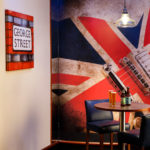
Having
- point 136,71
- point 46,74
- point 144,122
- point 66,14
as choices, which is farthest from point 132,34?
point 144,122

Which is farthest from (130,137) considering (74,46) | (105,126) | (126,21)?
(74,46)

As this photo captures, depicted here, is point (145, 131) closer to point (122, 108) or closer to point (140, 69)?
point (122, 108)

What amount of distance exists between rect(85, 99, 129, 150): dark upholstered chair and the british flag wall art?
1.13 meters

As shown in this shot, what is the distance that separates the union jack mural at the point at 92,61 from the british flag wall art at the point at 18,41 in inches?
41.6

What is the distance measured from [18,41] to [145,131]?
2.05 metres

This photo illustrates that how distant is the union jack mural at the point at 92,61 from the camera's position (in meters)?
5.94

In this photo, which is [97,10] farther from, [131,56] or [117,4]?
[131,56]

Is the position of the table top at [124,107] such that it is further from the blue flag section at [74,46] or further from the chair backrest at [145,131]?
the blue flag section at [74,46]

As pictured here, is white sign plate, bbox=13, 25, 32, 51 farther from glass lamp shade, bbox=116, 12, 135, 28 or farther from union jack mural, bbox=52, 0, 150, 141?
glass lamp shade, bbox=116, 12, 135, 28

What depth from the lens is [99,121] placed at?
5383 millimetres

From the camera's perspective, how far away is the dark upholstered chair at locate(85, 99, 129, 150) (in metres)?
5.04

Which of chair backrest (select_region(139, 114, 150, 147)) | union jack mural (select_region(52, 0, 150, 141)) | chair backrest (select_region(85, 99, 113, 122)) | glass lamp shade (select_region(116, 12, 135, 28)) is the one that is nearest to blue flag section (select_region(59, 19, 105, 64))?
union jack mural (select_region(52, 0, 150, 141))

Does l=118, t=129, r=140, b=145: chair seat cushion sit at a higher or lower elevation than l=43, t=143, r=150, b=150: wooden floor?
higher

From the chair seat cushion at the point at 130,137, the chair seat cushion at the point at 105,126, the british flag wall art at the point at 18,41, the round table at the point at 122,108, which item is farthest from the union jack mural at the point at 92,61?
the chair seat cushion at the point at 130,137
